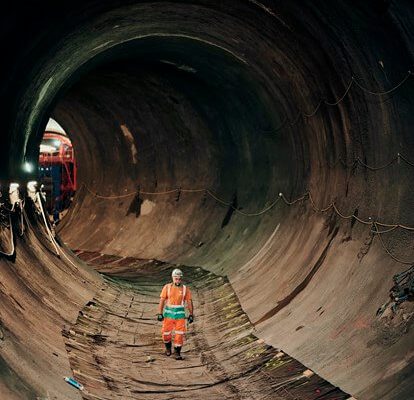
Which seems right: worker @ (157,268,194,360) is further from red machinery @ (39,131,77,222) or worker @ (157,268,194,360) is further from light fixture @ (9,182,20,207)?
red machinery @ (39,131,77,222)

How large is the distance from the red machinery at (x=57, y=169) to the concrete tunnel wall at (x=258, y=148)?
6.17 meters

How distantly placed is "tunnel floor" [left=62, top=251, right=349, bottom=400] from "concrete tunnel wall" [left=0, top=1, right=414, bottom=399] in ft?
0.76

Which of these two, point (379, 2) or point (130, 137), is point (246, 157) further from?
point (379, 2)

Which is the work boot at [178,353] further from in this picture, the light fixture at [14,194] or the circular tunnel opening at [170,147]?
the circular tunnel opening at [170,147]

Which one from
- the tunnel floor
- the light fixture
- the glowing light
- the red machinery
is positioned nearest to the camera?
the tunnel floor

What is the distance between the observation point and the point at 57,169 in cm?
2459

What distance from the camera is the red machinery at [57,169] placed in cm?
2455

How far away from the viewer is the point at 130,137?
19062 millimetres

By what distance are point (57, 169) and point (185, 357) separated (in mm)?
16471

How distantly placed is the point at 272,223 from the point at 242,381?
18.3ft

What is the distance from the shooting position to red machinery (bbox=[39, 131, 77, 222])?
24547 mm

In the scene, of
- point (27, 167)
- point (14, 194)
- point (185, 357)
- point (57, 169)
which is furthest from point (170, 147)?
point (185, 357)

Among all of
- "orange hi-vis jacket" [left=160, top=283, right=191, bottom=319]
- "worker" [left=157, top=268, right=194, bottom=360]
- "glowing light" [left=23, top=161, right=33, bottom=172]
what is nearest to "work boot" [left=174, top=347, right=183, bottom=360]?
"worker" [left=157, top=268, right=194, bottom=360]

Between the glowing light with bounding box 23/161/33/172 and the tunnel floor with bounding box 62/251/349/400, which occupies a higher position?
the glowing light with bounding box 23/161/33/172
